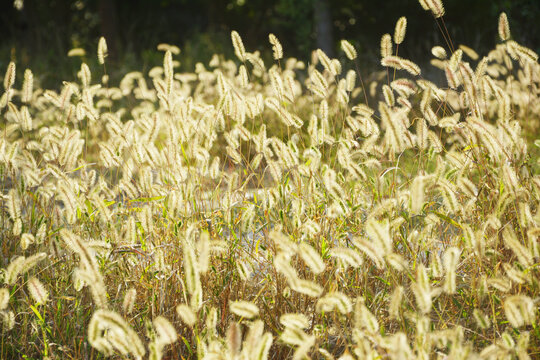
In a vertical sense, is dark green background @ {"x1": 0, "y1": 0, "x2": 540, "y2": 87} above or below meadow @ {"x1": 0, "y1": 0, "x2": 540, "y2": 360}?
above

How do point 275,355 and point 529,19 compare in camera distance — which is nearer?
point 275,355

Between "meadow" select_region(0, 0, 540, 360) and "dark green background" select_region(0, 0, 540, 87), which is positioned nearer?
"meadow" select_region(0, 0, 540, 360)

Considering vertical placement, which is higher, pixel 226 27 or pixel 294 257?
pixel 226 27

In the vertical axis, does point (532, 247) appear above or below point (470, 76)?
below

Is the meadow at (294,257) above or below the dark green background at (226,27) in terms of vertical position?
below

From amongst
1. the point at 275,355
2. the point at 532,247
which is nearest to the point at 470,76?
the point at 532,247

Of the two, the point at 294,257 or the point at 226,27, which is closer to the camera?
the point at 294,257

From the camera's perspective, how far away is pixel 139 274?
2129 mm

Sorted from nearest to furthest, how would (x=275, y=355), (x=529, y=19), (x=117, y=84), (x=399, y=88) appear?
(x=275, y=355) < (x=399, y=88) < (x=529, y=19) < (x=117, y=84)

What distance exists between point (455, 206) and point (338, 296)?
20.0 inches

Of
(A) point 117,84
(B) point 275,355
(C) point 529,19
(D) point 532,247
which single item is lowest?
(B) point 275,355

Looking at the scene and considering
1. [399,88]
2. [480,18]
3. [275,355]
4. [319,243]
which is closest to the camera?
[275,355]

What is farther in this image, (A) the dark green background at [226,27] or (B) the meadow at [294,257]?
(A) the dark green background at [226,27]

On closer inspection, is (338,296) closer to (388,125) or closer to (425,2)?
(388,125)
